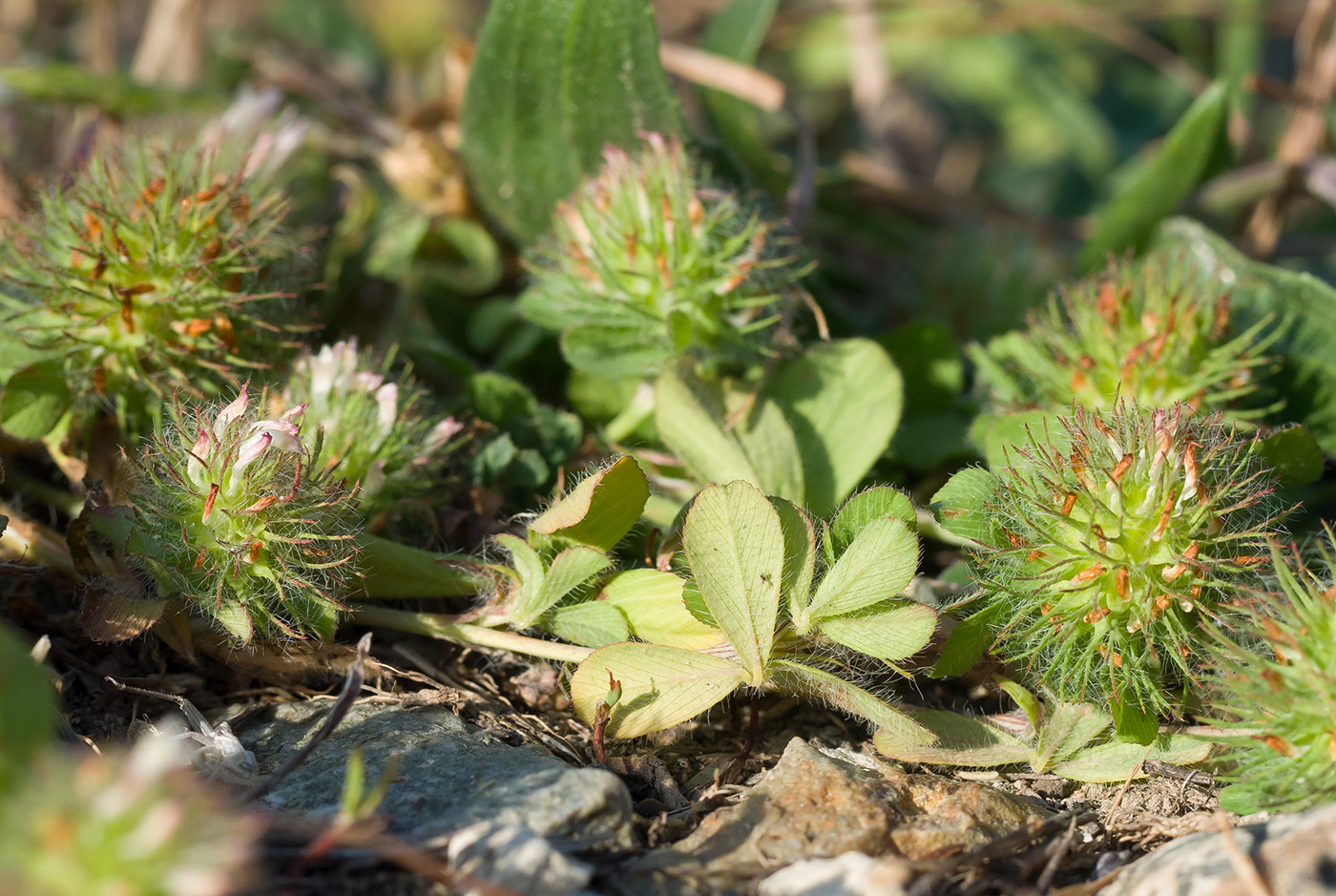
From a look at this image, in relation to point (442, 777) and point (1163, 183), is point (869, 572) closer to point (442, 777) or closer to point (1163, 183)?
point (442, 777)

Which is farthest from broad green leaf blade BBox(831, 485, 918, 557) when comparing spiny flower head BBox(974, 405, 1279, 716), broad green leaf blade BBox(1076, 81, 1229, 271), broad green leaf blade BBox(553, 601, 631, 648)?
broad green leaf blade BBox(1076, 81, 1229, 271)

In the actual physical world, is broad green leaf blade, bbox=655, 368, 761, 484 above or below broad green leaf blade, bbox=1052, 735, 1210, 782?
above

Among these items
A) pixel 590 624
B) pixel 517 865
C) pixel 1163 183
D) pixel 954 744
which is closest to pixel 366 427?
pixel 590 624

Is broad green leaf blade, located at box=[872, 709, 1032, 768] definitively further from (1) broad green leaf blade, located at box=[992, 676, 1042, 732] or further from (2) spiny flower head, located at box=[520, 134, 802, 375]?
(2) spiny flower head, located at box=[520, 134, 802, 375]

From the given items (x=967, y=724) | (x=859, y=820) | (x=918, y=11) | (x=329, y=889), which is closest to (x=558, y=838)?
(x=329, y=889)

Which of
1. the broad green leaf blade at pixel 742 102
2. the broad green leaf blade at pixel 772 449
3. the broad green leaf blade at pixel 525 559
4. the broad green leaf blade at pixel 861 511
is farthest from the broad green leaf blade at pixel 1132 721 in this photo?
the broad green leaf blade at pixel 742 102

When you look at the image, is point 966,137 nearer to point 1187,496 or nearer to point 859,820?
point 1187,496

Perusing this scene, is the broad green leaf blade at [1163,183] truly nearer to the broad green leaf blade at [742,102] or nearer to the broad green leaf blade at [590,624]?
the broad green leaf blade at [742,102]
